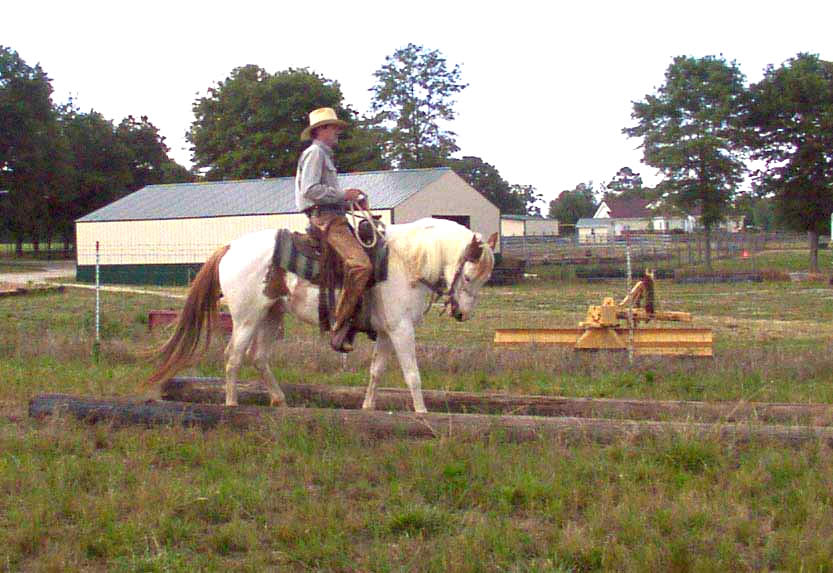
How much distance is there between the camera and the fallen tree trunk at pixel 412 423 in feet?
22.0

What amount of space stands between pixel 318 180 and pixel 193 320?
71.8 inches

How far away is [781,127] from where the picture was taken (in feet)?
131

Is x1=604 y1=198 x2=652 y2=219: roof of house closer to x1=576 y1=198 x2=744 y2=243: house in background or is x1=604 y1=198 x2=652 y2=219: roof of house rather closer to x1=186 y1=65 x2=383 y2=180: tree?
x1=576 y1=198 x2=744 y2=243: house in background

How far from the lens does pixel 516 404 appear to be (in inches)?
326

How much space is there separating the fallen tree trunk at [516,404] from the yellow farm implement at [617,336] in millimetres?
3246

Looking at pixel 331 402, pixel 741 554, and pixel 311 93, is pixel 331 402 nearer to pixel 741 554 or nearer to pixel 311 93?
pixel 741 554

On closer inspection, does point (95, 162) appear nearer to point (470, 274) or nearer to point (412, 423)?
point (470, 274)

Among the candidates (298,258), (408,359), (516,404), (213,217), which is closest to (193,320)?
(298,258)

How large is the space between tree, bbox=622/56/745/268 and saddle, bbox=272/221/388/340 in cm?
3388

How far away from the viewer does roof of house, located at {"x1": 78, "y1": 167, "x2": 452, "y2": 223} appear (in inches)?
1407

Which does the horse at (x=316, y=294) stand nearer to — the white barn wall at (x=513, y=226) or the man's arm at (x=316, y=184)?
the man's arm at (x=316, y=184)

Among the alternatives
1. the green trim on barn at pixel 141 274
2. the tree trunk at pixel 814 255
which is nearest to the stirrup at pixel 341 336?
the green trim on barn at pixel 141 274

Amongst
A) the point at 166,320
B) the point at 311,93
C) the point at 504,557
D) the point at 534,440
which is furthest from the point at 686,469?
the point at 311,93

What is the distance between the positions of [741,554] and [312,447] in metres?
3.32
